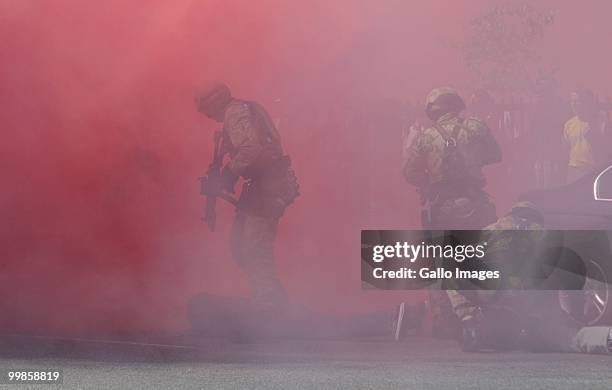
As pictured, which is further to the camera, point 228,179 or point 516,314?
point 228,179

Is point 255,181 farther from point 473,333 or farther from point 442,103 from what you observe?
point 473,333

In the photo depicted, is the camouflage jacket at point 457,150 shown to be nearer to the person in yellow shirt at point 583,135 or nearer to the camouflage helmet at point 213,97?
the person in yellow shirt at point 583,135

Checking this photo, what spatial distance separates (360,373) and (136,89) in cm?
346

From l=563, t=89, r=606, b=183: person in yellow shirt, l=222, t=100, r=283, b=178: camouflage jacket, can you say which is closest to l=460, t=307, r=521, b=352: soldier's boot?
l=563, t=89, r=606, b=183: person in yellow shirt

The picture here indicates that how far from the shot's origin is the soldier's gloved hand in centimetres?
1002

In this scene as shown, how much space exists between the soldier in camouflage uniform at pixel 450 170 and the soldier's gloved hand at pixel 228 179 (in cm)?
121

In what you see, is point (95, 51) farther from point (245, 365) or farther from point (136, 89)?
point (245, 365)

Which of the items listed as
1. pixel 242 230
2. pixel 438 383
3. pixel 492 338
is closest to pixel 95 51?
pixel 242 230

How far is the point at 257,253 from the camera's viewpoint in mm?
10094

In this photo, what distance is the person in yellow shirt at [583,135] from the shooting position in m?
10.0

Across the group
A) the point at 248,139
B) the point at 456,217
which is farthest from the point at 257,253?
the point at 456,217

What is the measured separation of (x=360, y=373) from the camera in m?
8.02

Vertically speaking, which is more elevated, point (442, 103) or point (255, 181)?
point (442, 103)

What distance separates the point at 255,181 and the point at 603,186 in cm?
229
